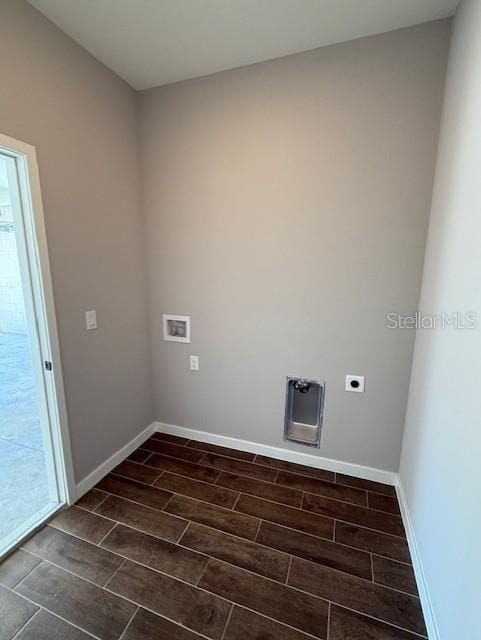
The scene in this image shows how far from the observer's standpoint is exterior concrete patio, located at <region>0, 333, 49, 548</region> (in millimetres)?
1742

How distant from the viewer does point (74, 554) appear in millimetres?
1465

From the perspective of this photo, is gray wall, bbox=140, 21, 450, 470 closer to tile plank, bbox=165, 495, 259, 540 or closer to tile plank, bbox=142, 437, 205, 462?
tile plank, bbox=142, 437, 205, 462

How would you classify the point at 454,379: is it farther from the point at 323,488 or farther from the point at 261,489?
the point at 261,489

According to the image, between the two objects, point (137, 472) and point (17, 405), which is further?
point (17, 405)

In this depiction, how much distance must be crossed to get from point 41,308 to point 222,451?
1.63 meters

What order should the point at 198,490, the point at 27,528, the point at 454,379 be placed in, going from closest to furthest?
1. the point at 454,379
2. the point at 27,528
3. the point at 198,490

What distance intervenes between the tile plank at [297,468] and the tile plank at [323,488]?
0.04m

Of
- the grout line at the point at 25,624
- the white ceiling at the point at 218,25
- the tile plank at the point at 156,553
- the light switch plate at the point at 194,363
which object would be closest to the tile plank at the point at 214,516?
the tile plank at the point at 156,553

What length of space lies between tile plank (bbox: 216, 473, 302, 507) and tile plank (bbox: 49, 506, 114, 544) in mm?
714

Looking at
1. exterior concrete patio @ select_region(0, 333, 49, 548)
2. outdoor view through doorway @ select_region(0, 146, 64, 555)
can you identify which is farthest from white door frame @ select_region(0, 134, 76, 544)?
exterior concrete patio @ select_region(0, 333, 49, 548)

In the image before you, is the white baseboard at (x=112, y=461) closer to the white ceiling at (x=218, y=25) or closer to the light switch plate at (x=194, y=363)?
the light switch plate at (x=194, y=363)

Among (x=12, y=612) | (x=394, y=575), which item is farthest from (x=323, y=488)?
(x=12, y=612)

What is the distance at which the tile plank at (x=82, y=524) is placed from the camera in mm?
1579

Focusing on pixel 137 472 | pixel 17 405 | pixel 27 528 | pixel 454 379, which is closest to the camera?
pixel 454 379
